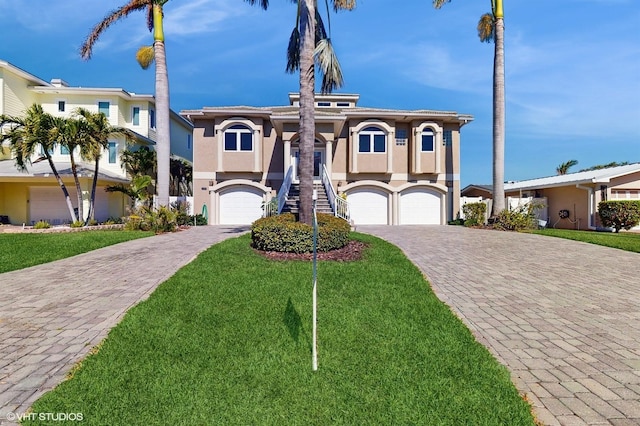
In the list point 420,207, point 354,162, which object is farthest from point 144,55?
point 420,207

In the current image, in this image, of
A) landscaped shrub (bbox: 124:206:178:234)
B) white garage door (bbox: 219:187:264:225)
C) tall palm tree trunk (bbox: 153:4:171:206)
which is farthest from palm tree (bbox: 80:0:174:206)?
white garage door (bbox: 219:187:264:225)

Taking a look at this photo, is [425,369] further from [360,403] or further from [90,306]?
[90,306]

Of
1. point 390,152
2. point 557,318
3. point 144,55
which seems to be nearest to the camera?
point 557,318

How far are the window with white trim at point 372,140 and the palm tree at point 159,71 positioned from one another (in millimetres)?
10779

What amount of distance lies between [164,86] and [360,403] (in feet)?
58.1

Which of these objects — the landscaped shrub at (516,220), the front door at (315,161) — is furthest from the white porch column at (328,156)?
the landscaped shrub at (516,220)

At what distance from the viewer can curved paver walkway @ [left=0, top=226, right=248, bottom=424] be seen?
128 inches

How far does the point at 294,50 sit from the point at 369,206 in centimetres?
1072

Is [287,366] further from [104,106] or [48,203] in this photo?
[104,106]

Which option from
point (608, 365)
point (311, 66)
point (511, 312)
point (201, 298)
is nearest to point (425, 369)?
point (608, 365)

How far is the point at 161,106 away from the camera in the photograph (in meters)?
16.3

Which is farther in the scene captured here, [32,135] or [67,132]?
[67,132]

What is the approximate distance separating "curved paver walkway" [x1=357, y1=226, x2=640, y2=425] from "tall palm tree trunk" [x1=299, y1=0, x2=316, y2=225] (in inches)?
132

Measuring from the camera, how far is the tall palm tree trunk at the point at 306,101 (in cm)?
961
